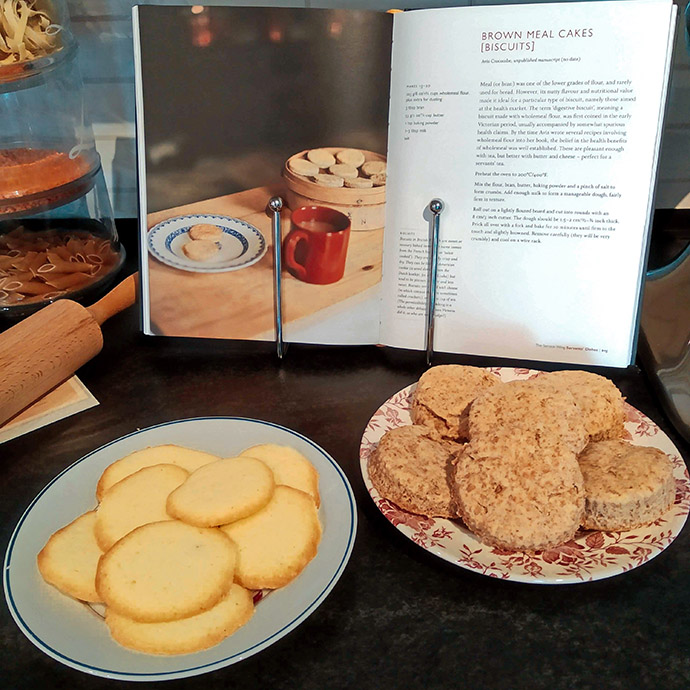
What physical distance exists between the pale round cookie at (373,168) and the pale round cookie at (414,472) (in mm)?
304

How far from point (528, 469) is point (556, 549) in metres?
0.07

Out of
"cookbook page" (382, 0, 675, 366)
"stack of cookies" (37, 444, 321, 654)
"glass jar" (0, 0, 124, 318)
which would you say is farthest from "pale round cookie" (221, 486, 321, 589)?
"glass jar" (0, 0, 124, 318)

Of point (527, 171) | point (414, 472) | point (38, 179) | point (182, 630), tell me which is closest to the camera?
point (182, 630)

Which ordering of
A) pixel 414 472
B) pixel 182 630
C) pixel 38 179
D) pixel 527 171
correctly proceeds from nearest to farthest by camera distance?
pixel 182 630, pixel 414 472, pixel 527 171, pixel 38 179

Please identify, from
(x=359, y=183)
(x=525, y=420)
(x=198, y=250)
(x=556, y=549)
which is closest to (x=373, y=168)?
(x=359, y=183)

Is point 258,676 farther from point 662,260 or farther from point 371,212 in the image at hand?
point 662,260

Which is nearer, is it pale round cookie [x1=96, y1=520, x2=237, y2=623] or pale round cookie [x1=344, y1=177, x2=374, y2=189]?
pale round cookie [x1=96, y1=520, x2=237, y2=623]

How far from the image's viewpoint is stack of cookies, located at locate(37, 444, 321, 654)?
0.49 meters

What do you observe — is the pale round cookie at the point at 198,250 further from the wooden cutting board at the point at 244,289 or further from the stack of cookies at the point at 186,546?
the stack of cookies at the point at 186,546

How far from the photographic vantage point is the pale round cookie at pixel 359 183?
2.54 feet

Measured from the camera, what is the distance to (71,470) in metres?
0.64

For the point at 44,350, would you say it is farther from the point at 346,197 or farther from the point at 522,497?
the point at 522,497

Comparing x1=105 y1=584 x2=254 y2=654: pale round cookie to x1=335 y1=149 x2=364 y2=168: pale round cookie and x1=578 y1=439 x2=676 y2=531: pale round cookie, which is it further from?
x1=335 y1=149 x2=364 y2=168: pale round cookie

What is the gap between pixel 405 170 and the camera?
775mm
